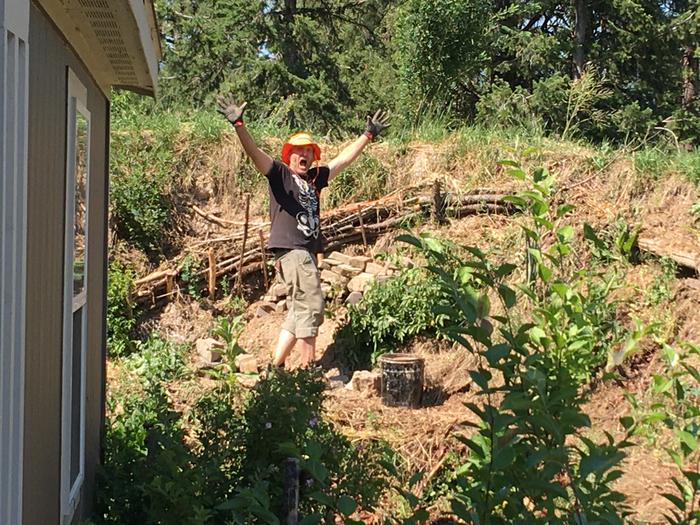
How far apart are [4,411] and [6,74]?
77 centimetres

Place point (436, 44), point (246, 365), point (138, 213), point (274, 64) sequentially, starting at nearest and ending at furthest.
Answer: point (246, 365)
point (138, 213)
point (436, 44)
point (274, 64)

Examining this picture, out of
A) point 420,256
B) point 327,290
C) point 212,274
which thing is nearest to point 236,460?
point 327,290

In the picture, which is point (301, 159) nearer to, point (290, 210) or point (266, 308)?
point (290, 210)

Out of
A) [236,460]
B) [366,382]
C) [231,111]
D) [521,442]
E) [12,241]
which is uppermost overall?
[231,111]

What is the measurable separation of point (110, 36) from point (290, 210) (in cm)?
297

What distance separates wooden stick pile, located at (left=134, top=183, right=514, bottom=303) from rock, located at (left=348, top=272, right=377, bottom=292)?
1.92ft

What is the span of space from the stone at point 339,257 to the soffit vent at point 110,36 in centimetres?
394

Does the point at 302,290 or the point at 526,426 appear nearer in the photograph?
the point at 526,426

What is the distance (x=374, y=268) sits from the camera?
26.9 feet

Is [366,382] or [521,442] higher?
[521,442]

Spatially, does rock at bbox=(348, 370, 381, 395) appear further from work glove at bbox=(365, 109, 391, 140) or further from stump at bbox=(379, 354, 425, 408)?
work glove at bbox=(365, 109, 391, 140)

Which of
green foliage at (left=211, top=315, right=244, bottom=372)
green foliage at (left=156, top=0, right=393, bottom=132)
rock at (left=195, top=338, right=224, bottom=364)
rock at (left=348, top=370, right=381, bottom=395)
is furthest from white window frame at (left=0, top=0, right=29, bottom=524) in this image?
green foliage at (left=156, top=0, right=393, bottom=132)

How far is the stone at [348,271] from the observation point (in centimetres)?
822

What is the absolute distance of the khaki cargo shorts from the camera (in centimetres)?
650
